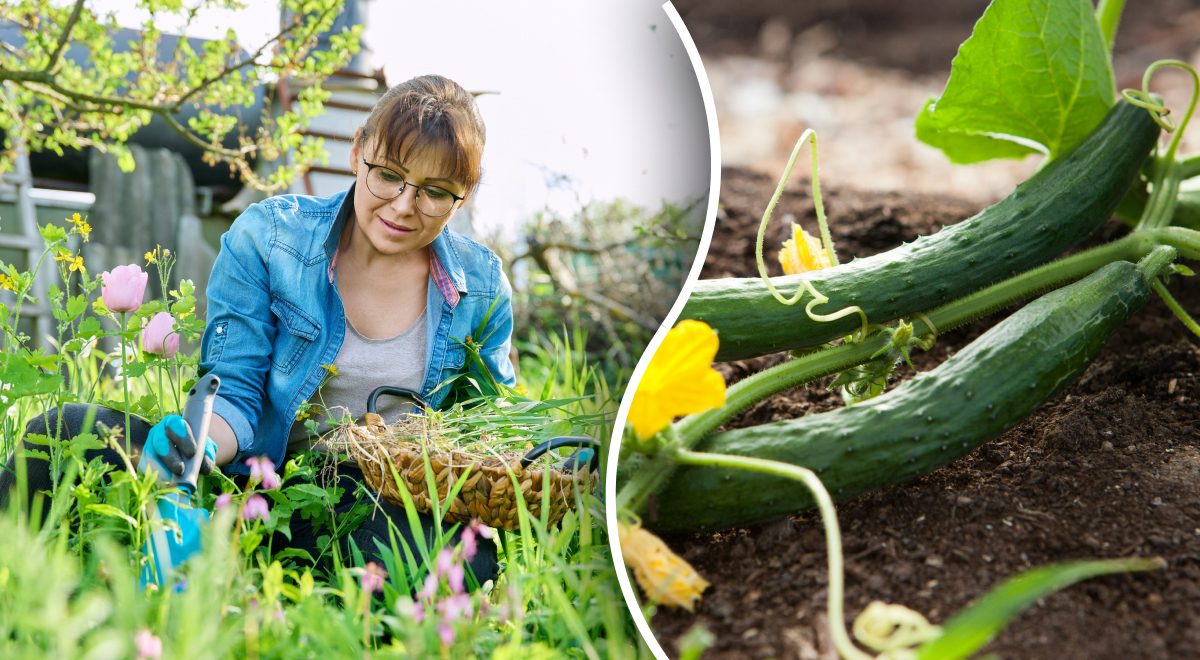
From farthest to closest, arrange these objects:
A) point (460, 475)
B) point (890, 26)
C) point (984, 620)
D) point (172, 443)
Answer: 1. point (890, 26)
2. point (460, 475)
3. point (172, 443)
4. point (984, 620)

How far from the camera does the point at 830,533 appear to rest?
2.43 ft

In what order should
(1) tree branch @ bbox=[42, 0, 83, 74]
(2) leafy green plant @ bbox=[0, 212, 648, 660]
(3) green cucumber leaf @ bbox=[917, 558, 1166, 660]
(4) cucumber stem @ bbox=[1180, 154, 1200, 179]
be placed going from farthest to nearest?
(1) tree branch @ bbox=[42, 0, 83, 74], (4) cucumber stem @ bbox=[1180, 154, 1200, 179], (2) leafy green plant @ bbox=[0, 212, 648, 660], (3) green cucumber leaf @ bbox=[917, 558, 1166, 660]

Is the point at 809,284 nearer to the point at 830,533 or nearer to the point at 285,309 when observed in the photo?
the point at 830,533

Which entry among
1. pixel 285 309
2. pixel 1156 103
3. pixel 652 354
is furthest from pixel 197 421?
pixel 1156 103

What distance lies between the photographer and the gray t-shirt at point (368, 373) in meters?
1.21

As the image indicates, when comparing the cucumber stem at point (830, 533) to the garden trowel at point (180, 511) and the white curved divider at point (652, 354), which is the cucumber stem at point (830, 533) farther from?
the garden trowel at point (180, 511)

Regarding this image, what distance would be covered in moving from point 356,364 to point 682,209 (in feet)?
2.00

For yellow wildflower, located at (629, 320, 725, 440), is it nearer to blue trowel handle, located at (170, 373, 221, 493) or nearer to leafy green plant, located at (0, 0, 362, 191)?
blue trowel handle, located at (170, 373, 221, 493)

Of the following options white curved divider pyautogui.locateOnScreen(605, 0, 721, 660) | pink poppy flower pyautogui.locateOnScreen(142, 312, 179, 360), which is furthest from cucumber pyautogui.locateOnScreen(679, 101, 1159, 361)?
pink poppy flower pyautogui.locateOnScreen(142, 312, 179, 360)

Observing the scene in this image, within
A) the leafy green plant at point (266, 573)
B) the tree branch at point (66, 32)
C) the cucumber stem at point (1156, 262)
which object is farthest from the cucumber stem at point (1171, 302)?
the tree branch at point (66, 32)

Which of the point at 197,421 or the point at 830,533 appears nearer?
the point at 830,533

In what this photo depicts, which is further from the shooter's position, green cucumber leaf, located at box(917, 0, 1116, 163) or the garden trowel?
green cucumber leaf, located at box(917, 0, 1116, 163)

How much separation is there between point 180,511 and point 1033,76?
56.7 inches

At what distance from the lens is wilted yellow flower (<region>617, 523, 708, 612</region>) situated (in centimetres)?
81
